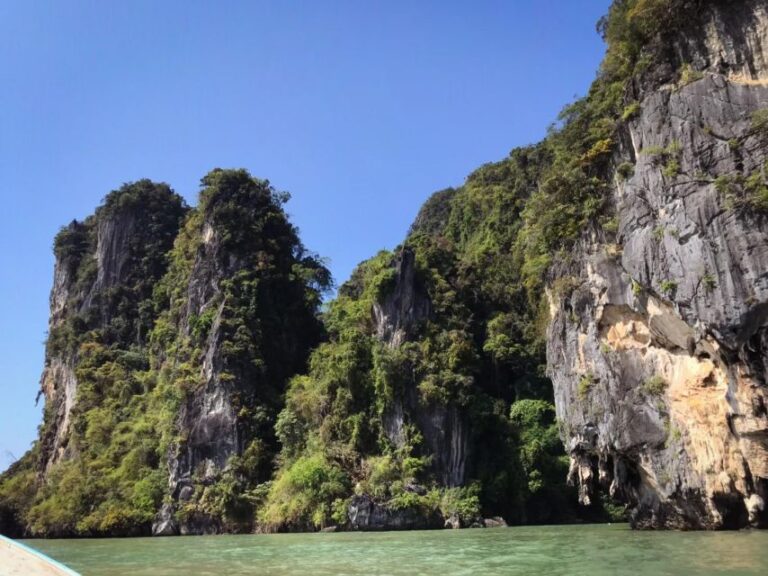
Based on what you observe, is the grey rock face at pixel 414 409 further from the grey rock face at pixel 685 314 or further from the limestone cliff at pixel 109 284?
the limestone cliff at pixel 109 284

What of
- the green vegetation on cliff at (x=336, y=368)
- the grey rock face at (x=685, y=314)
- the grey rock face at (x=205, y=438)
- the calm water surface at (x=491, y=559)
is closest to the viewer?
the calm water surface at (x=491, y=559)

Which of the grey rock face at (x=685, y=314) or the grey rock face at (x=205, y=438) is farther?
the grey rock face at (x=205, y=438)

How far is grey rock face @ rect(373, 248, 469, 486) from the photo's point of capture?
88.6ft

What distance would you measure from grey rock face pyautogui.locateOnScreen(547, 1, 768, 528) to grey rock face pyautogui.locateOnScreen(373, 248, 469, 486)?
906 centimetres

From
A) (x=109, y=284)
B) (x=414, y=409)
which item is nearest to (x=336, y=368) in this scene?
(x=414, y=409)

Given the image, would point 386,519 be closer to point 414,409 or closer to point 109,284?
point 414,409

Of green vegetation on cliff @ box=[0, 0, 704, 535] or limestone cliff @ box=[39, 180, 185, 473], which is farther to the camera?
limestone cliff @ box=[39, 180, 185, 473]

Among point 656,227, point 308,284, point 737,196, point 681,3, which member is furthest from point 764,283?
point 308,284

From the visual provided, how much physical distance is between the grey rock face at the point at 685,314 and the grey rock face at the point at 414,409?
9.06 metres

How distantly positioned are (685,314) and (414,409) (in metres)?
15.3

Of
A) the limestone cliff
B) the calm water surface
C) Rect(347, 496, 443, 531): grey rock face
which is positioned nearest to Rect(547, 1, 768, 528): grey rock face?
the calm water surface

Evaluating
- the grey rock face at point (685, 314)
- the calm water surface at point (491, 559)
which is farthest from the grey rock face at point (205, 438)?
the grey rock face at point (685, 314)

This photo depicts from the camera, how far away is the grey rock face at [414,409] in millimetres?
27016

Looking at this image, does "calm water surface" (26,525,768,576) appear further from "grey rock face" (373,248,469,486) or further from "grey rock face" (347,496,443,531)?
"grey rock face" (373,248,469,486)
